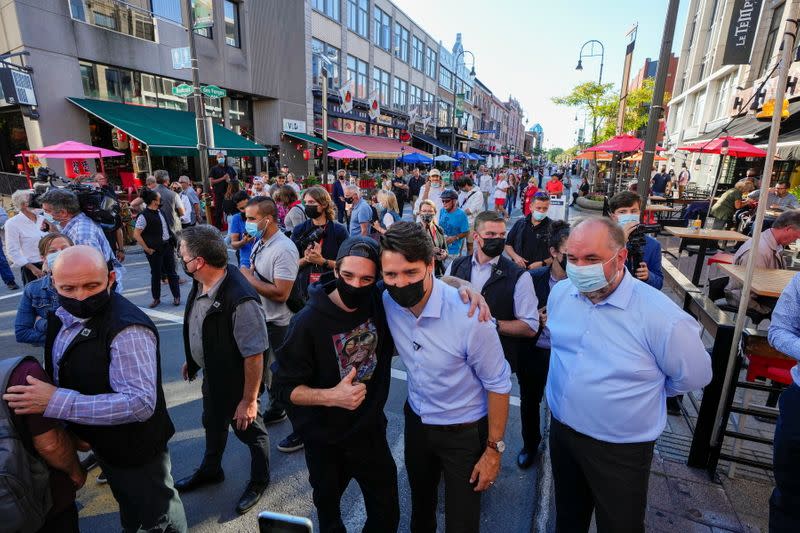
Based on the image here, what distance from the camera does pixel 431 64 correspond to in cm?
4388

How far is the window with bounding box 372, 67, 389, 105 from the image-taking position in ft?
106

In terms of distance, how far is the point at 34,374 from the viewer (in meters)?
1.79

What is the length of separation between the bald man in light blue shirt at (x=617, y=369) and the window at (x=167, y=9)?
19139mm

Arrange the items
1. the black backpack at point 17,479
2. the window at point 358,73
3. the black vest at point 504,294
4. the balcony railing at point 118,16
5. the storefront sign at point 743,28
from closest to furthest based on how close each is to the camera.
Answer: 1. the black backpack at point 17,479
2. the black vest at point 504,294
3. the balcony railing at point 118,16
4. the storefront sign at point 743,28
5. the window at point 358,73

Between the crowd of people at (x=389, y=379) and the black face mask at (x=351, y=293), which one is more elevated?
the black face mask at (x=351, y=293)

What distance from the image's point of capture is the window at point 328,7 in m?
24.9

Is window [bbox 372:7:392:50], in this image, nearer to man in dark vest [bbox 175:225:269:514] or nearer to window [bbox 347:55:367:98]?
window [bbox 347:55:367:98]

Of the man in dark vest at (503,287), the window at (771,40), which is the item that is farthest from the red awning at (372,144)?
the man in dark vest at (503,287)

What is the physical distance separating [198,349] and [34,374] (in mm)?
1031

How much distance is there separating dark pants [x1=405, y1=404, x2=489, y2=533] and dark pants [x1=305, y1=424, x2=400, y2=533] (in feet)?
0.50

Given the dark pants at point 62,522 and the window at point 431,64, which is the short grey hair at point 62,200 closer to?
the dark pants at point 62,522

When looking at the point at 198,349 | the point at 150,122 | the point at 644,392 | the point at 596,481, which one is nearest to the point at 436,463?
the point at 596,481

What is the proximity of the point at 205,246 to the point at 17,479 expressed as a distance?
1413mm

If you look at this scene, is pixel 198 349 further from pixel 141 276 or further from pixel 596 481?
pixel 141 276
